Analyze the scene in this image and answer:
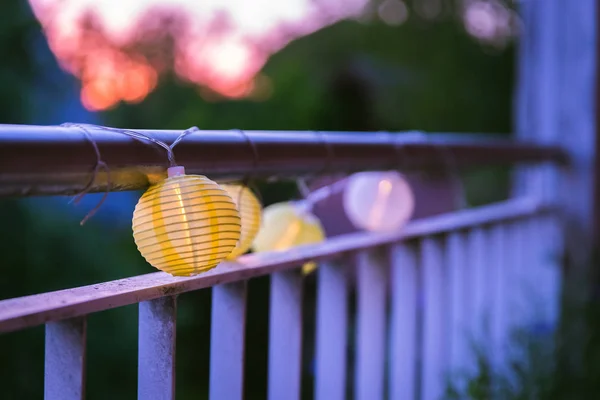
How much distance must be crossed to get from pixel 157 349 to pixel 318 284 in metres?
0.40

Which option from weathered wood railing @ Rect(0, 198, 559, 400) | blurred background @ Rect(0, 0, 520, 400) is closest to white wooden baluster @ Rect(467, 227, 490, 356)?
weathered wood railing @ Rect(0, 198, 559, 400)

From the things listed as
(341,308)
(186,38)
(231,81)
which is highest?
(186,38)

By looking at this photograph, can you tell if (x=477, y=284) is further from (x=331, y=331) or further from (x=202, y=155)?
(x=202, y=155)

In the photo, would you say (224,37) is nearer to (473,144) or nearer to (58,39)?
(58,39)

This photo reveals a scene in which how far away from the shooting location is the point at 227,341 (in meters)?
0.79

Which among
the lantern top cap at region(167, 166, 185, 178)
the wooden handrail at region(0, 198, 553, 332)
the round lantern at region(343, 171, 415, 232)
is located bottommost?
the wooden handrail at region(0, 198, 553, 332)

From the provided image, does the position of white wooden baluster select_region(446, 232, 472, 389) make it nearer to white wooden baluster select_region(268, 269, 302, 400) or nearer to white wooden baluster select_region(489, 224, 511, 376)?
white wooden baluster select_region(489, 224, 511, 376)

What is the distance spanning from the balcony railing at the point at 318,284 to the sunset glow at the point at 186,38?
214 centimetres

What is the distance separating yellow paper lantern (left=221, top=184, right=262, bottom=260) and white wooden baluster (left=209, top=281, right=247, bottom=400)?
0.06 meters

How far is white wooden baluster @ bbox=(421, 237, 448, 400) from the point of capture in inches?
50.4

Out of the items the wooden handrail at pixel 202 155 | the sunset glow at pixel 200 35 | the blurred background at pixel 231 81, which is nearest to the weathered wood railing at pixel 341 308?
the wooden handrail at pixel 202 155

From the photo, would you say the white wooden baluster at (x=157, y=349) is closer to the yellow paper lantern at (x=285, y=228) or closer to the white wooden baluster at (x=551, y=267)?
the yellow paper lantern at (x=285, y=228)

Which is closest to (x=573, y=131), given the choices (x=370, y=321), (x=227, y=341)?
(x=370, y=321)

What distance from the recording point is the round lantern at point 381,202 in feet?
3.84
